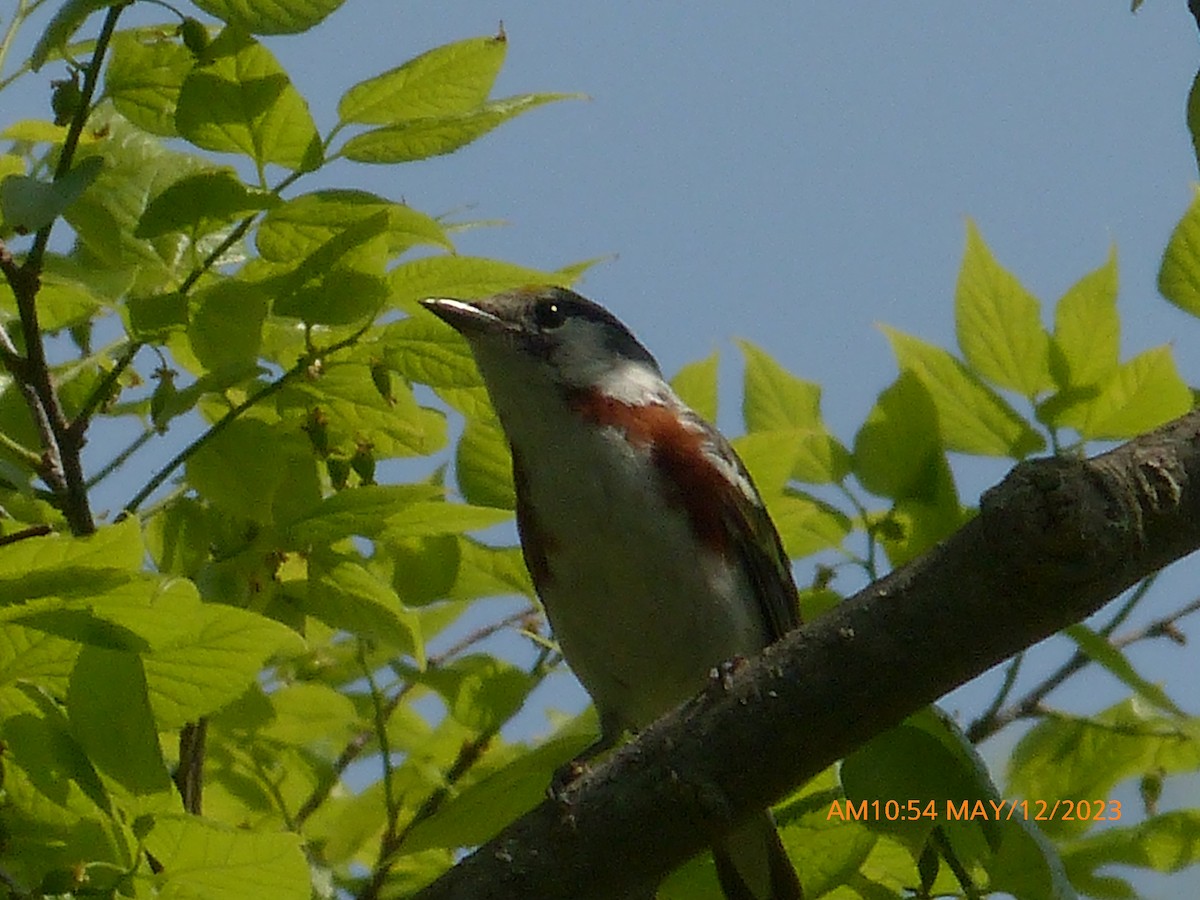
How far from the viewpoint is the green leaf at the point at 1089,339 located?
2459mm

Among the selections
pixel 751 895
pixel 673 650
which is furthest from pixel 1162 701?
pixel 673 650

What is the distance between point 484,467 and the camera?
2.70m

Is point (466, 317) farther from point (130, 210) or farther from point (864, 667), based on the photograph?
point (864, 667)

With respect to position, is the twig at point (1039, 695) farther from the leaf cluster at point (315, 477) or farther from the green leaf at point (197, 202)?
the green leaf at point (197, 202)

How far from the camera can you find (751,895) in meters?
2.69

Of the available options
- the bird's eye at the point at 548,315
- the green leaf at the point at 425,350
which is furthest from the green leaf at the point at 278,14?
the bird's eye at the point at 548,315

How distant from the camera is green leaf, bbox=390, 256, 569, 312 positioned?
229 cm

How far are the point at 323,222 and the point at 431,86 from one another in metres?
0.26

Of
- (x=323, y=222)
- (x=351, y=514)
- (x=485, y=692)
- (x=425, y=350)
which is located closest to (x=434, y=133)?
(x=323, y=222)

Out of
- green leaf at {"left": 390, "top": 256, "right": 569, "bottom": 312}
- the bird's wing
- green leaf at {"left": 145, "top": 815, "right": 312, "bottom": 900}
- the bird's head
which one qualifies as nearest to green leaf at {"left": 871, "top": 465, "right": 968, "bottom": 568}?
the bird's wing

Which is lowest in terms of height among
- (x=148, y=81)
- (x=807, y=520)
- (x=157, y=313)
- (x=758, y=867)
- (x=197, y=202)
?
(x=758, y=867)

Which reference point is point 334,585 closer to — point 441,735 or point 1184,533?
point 441,735

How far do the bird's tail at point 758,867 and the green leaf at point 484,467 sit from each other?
0.70m

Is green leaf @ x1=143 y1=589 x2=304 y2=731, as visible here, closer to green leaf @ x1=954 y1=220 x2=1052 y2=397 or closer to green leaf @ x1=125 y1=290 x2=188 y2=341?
green leaf @ x1=125 y1=290 x2=188 y2=341
